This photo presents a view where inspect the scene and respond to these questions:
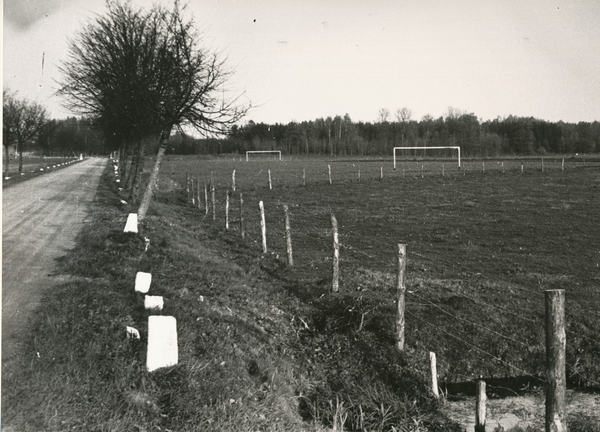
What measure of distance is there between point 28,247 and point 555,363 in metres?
10.9

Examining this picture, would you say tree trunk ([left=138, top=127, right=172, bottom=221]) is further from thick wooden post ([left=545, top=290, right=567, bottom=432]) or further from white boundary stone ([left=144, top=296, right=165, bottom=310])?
thick wooden post ([left=545, top=290, right=567, bottom=432])

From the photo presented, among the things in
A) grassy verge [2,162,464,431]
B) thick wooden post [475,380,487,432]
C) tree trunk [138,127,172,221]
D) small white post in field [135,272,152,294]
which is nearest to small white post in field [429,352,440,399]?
grassy verge [2,162,464,431]

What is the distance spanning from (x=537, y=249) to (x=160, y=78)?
43.3 feet

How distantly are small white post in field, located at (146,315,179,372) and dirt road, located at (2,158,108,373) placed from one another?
1.50 metres

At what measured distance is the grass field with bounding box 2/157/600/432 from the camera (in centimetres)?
571

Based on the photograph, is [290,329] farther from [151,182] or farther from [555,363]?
[151,182]

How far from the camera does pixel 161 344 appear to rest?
6145 millimetres

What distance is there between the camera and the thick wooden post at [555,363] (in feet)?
18.2

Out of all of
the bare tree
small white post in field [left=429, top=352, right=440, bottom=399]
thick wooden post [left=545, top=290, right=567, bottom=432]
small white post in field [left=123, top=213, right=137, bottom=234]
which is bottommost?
small white post in field [left=429, top=352, right=440, bottom=399]

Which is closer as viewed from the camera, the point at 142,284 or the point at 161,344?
the point at 161,344

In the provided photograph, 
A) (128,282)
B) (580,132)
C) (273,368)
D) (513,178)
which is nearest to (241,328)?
(273,368)

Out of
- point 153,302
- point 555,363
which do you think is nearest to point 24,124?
point 153,302

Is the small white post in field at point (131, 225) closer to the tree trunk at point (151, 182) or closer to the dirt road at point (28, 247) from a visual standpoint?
the dirt road at point (28, 247)

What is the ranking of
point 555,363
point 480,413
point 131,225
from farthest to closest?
1. point 131,225
2. point 480,413
3. point 555,363
